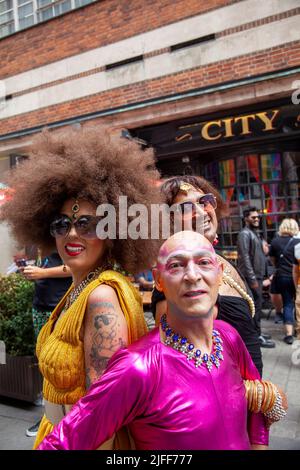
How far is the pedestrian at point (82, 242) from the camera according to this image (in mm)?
1456

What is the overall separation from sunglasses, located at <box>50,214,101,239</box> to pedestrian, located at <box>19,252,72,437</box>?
5.54 ft

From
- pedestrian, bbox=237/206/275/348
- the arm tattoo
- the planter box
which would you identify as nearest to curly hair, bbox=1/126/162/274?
the arm tattoo

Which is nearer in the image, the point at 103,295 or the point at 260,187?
the point at 103,295

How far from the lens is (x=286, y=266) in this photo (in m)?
6.13

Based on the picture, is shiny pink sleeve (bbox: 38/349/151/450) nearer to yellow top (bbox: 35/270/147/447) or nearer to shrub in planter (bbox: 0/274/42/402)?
yellow top (bbox: 35/270/147/447)

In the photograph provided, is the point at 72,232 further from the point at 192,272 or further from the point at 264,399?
the point at 264,399

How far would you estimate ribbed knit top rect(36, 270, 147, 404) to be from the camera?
146cm

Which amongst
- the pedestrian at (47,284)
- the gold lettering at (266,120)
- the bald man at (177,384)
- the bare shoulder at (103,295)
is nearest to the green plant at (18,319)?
the pedestrian at (47,284)

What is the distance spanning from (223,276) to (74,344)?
84cm

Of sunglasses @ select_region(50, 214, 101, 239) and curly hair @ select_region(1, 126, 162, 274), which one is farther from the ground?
curly hair @ select_region(1, 126, 162, 274)

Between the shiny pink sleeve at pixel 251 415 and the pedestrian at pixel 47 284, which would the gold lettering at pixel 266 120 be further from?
the shiny pink sleeve at pixel 251 415

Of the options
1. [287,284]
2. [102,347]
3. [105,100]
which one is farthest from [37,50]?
[102,347]

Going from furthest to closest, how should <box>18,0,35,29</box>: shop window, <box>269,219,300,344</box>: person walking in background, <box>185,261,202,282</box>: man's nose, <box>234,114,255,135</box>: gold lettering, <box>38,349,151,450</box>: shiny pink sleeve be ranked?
<box>18,0,35,29</box>: shop window → <box>234,114,255,135</box>: gold lettering → <box>269,219,300,344</box>: person walking in background → <box>185,261,202,282</box>: man's nose → <box>38,349,151,450</box>: shiny pink sleeve

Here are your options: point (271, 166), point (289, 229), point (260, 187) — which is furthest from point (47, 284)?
point (271, 166)
